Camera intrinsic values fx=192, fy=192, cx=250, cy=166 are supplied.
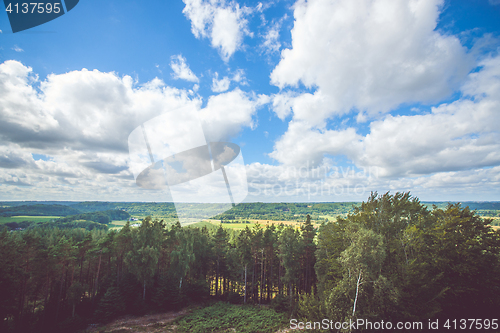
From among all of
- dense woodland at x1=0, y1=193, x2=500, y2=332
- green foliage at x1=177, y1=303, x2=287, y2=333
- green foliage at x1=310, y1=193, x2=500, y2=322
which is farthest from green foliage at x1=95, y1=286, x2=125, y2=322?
green foliage at x1=310, y1=193, x2=500, y2=322

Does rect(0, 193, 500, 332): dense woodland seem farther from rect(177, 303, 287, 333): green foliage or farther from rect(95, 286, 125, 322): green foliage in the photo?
rect(177, 303, 287, 333): green foliage

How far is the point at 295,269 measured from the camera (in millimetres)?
25078

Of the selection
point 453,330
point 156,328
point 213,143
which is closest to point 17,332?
point 156,328

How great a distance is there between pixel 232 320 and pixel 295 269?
31.1ft

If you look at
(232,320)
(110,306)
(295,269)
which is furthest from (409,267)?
(110,306)

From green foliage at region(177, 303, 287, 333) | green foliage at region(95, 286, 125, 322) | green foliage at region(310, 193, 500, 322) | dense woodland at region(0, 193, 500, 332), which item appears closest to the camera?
green foliage at region(310, 193, 500, 322)

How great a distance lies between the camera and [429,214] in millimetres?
21500

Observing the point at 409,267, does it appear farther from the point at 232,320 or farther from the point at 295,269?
the point at 232,320

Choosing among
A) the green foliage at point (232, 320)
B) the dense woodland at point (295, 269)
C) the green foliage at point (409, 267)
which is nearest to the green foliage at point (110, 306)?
the dense woodland at point (295, 269)

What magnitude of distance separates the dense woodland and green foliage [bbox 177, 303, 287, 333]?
273cm

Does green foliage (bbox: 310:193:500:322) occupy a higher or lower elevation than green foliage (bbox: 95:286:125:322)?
higher

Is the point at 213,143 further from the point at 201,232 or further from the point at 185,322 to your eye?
the point at 201,232

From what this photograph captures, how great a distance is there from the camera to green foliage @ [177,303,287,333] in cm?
1938

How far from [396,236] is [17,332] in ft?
118
